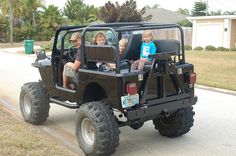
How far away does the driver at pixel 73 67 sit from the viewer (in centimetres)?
643

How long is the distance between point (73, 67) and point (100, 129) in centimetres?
136

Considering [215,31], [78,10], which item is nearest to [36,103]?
[215,31]

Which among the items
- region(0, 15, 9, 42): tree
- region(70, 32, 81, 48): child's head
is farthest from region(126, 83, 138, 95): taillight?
region(0, 15, 9, 42): tree

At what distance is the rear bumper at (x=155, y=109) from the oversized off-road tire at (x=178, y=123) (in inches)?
13.0

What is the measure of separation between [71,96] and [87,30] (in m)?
1.17

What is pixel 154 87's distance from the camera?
590cm

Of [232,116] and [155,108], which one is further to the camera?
[232,116]

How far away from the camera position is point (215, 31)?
34.7 meters

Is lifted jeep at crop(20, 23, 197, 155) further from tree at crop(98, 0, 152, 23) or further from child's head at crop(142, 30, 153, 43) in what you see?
tree at crop(98, 0, 152, 23)

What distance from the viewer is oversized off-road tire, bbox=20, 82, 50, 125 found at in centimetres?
738

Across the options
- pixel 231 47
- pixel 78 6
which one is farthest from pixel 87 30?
pixel 78 6

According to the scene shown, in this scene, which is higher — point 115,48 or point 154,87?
point 115,48

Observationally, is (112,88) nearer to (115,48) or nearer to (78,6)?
(115,48)

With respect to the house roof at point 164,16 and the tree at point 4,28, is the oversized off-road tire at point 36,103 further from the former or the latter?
the house roof at point 164,16
